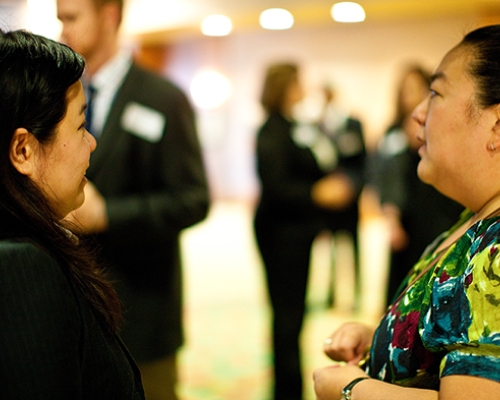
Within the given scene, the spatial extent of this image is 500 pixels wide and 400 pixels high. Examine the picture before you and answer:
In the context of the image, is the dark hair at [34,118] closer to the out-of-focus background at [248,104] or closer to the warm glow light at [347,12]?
the out-of-focus background at [248,104]

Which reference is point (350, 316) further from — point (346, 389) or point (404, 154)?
point (346, 389)

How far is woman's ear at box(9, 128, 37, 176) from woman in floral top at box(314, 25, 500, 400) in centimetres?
69

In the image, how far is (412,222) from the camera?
3.43 meters

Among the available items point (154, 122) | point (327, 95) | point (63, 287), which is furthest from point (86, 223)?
point (327, 95)

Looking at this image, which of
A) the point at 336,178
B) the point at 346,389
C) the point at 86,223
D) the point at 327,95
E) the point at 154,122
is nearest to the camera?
the point at 346,389

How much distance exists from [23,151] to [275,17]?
7.97 meters

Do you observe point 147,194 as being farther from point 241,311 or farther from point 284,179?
point 241,311

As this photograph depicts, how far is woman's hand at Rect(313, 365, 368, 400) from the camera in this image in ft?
3.84

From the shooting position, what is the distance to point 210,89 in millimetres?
11922

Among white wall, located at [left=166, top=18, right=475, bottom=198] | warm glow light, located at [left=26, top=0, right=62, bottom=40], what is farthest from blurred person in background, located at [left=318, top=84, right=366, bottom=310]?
white wall, located at [left=166, top=18, right=475, bottom=198]

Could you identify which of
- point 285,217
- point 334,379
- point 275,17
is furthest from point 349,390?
point 275,17

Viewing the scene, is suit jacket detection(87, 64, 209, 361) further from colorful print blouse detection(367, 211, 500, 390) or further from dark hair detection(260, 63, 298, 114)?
dark hair detection(260, 63, 298, 114)

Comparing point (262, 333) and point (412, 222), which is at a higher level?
point (412, 222)

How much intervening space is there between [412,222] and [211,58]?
908cm
